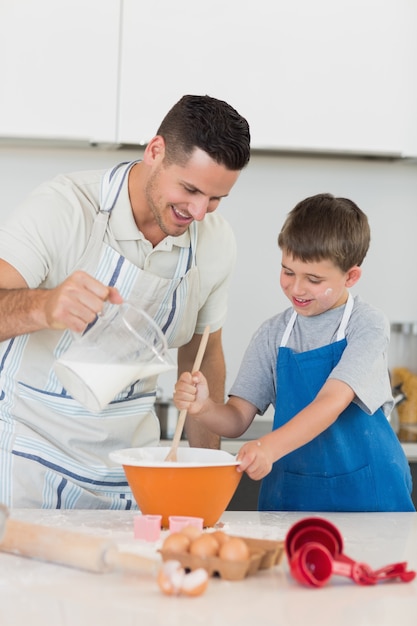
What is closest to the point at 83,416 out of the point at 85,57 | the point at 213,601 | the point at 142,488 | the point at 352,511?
the point at 142,488

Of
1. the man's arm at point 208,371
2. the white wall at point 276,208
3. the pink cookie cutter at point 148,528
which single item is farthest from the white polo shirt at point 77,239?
the white wall at point 276,208

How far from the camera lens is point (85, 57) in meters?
2.45

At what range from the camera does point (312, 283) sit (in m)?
1.72

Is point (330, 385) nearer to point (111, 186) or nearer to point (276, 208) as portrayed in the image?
point (111, 186)

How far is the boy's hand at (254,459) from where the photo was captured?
53.3 inches

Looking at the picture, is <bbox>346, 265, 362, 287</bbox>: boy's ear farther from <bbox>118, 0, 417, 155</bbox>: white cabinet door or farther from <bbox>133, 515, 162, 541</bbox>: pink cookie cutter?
<bbox>118, 0, 417, 155</bbox>: white cabinet door

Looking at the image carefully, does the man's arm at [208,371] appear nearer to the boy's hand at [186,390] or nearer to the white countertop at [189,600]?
the boy's hand at [186,390]

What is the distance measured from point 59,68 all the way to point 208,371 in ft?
3.23

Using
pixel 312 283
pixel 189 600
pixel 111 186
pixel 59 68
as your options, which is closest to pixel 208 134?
pixel 111 186

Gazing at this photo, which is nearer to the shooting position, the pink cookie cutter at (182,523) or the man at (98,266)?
the pink cookie cutter at (182,523)

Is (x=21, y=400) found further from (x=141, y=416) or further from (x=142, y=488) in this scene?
(x=142, y=488)

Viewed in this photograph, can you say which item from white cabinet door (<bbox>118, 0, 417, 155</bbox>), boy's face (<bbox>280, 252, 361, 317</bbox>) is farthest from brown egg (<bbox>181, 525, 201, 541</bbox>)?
white cabinet door (<bbox>118, 0, 417, 155</bbox>)

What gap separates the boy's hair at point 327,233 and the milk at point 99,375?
1.79ft

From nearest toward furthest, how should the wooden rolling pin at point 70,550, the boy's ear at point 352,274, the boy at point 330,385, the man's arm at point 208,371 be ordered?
the wooden rolling pin at point 70,550 < the boy at point 330,385 < the boy's ear at point 352,274 < the man's arm at point 208,371
